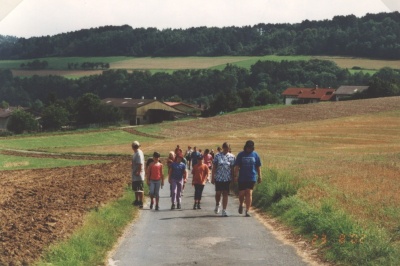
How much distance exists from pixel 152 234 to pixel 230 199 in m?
9.47

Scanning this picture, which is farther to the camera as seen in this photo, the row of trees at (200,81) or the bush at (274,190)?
the row of trees at (200,81)

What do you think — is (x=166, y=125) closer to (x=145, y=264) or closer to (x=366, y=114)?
(x=366, y=114)

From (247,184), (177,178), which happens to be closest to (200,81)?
(177,178)

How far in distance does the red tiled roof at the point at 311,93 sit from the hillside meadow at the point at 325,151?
4807 centimetres

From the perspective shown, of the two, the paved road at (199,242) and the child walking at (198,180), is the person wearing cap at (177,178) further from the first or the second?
the paved road at (199,242)

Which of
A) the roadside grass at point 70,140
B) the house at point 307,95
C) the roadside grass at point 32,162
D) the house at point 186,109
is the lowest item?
the house at point 186,109

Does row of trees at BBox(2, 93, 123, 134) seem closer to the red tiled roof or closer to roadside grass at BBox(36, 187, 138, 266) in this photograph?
the red tiled roof

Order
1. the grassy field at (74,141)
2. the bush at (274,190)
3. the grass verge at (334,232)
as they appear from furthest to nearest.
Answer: the grassy field at (74,141), the bush at (274,190), the grass verge at (334,232)

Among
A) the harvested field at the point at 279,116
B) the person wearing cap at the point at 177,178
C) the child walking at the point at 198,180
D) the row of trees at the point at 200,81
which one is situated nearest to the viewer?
the child walking at the point at 198,180

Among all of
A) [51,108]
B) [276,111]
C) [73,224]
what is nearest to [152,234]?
[73,224]

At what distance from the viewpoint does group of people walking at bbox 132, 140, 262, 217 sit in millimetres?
18875

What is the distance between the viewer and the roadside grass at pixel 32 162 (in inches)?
2020

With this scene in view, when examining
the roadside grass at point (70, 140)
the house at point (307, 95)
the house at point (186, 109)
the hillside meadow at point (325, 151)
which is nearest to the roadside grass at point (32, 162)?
the hillside meadow at point (325, 151)

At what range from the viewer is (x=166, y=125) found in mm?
97250
